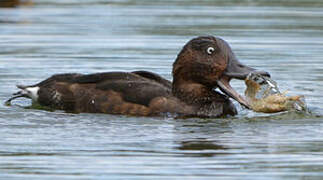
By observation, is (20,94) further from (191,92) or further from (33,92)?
(191,92)

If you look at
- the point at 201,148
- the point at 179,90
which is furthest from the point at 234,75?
the point at 201,148

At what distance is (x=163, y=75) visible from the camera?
15.2 m

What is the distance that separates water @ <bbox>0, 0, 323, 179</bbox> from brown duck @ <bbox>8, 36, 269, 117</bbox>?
25cm

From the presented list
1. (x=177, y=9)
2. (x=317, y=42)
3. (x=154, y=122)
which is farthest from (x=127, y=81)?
(x=177, y=9)

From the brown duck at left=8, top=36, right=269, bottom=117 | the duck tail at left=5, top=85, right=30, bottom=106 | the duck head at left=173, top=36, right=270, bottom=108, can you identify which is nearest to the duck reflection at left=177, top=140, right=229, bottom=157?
the brown duck at left=8, top=36, right=269, bottom=117

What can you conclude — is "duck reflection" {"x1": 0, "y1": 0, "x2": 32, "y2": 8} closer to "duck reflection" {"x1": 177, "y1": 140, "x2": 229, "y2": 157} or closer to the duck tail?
the duck tail

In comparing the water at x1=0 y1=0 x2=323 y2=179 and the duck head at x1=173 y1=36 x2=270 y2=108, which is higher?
the duck head at x1=173 y1=36 x2=270 y2=108

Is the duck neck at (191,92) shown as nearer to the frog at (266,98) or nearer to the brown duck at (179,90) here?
the brown duck at (179,90)

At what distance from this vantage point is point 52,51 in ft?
56.6

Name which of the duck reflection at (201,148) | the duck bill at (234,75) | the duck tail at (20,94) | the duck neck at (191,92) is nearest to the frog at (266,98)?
the duck bill at (234,75)

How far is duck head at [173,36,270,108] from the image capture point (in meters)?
12.3

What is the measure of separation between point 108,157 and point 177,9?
14.3m

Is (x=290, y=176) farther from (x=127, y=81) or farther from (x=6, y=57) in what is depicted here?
(x=6, y=57)

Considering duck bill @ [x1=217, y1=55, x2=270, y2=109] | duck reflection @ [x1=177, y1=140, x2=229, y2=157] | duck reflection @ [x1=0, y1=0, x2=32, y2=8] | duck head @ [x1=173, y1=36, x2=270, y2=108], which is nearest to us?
duck reflection @ [x1=177, y1=140, x2=229, y2=157]
